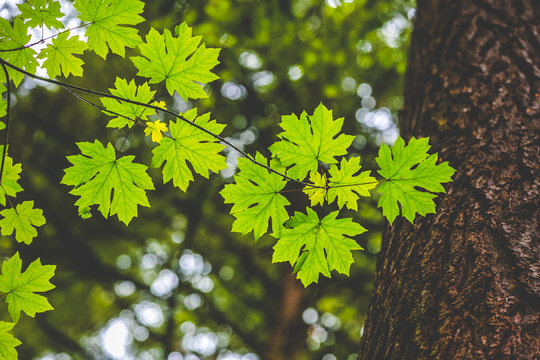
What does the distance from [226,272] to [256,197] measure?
581 cm

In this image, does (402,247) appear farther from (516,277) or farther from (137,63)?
(137,63)

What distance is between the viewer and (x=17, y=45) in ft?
4.16

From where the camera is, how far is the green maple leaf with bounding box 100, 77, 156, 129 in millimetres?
1216

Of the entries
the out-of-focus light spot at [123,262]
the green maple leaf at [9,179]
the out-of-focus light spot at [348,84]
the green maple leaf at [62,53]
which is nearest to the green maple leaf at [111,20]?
the green maple leaf at [62,53]

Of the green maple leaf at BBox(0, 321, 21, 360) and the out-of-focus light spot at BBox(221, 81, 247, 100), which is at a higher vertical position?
the out-of-focus light spot at BBox(221, 81, 247, 100)

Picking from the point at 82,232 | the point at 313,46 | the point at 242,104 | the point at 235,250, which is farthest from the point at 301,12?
the point at 82,232

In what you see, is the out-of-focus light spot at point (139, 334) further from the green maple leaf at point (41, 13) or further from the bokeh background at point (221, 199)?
the green maple leaf at point (41, 13)

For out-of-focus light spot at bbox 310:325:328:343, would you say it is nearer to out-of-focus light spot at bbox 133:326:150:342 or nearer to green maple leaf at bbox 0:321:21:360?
out-of-focus light spot at bbox 133:326:150:342

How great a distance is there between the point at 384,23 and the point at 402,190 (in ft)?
15.2

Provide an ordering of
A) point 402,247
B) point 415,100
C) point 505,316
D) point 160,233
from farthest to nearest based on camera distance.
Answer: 1. point 160,233
2. point 415,100
3. point 402,247
4. point 505,316

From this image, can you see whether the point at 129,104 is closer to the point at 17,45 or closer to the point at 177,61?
the point at 177,61

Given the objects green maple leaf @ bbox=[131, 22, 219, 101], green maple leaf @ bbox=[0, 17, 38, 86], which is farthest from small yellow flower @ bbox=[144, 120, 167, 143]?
green maple leaf @ bbox=[0, 17, 38, 86]

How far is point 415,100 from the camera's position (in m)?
2.12

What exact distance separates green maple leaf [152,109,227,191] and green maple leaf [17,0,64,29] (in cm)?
59
